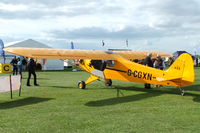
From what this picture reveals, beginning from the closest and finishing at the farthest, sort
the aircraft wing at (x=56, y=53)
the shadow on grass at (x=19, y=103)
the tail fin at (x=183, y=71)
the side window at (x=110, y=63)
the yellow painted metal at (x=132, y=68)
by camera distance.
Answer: the shadow on grass at (x=19, y=103) < the tail fin at (x=183, y=71) < the yellow painted metal at (x=132, y=68) < the aircraft wing at (x=56, y=53) < the side window at (x=110, y=63)

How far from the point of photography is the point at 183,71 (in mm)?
7785

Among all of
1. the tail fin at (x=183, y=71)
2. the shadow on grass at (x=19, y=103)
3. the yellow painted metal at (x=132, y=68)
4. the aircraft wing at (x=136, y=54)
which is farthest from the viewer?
the aircraft wing at (x=136, y=54)

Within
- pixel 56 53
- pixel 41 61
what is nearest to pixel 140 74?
pixel 56 53

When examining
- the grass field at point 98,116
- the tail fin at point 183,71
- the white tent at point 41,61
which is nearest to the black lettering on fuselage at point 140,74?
the tail fin at point 183,71

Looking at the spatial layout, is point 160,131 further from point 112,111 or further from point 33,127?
point 33,127

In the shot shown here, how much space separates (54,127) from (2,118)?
175 cm

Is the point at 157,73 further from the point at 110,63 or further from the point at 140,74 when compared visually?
the point at 110,63

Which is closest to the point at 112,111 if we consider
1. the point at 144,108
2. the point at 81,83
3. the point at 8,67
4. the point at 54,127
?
the point at 144,108

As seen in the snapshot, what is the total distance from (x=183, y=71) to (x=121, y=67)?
9.81 ft

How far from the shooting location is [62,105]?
7078 mm

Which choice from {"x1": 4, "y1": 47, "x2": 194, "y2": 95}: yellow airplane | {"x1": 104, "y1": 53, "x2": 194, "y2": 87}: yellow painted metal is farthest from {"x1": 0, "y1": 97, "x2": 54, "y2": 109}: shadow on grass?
{"x1": 104, "y1": 53, "x2": 194, "y2": 87}: yellow painted metal

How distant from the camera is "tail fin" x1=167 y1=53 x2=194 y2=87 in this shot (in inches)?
300

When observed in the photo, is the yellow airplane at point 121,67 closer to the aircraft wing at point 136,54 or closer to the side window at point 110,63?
the side window at point 110,63

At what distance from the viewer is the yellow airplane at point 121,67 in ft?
25.6
